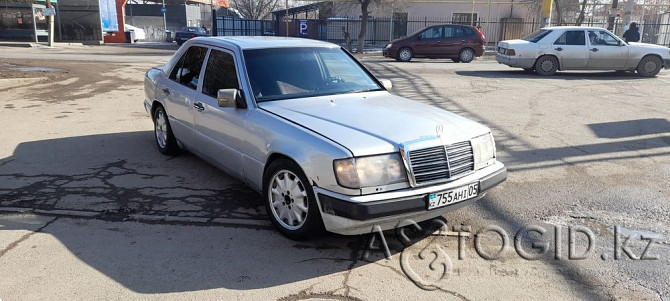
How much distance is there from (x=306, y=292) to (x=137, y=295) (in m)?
1.07

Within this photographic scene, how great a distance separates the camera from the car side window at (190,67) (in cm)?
571

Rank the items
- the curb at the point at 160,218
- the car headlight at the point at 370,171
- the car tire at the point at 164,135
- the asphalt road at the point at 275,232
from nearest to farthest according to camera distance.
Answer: the asphalt road at the point at 275,232, the car headlight at the point at 370,171, the curb at the point at 160,218, the car tire at the point at 164,135

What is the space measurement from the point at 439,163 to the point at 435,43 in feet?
61.8

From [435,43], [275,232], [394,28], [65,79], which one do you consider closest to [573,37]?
[435,43]

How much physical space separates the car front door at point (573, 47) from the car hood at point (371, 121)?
41.3ft

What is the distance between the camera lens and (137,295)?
3.32 metres

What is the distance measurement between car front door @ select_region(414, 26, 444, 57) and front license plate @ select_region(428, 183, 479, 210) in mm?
18497

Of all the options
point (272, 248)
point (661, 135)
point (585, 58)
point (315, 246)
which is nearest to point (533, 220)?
point (315, 246)

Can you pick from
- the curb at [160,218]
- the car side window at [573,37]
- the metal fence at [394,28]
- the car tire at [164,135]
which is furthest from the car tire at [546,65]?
the metal fence at [394,28]

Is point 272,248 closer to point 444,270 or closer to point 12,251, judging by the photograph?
point 444,270

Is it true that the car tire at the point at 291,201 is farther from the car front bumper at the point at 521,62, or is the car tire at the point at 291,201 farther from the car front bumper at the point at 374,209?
the car front bumper at the point at 521,62

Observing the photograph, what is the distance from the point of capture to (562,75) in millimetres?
16516

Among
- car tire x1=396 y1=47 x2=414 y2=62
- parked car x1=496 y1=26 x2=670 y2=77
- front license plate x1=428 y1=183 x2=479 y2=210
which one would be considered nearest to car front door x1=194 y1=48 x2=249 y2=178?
front license plate x1=428 y1=183 x2=479 y2=210

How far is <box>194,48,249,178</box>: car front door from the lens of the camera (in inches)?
186
